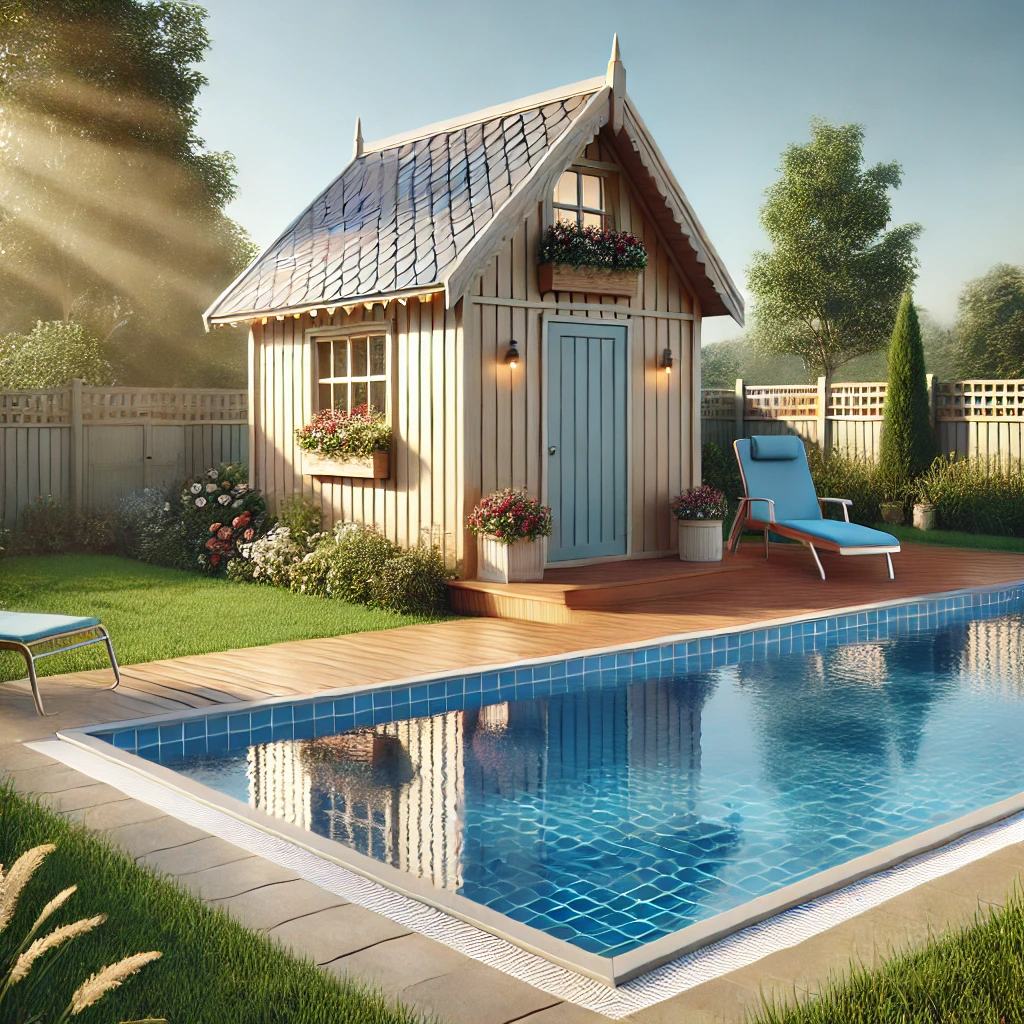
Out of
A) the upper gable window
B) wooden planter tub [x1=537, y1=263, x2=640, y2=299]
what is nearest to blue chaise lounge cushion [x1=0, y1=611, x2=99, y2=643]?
wooden planter tub [x1=537, y1=263, x2=640, y2=299]

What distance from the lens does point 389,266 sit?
10227 mm

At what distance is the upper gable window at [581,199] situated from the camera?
34.6 ft

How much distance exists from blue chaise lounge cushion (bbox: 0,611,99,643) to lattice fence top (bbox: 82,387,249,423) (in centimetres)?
835

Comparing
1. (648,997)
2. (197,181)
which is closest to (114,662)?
(648,997)

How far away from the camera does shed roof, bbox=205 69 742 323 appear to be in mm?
9727

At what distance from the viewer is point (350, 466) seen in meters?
10.8

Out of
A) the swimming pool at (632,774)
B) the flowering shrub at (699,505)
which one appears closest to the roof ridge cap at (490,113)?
the flowering shrub at (699,505)

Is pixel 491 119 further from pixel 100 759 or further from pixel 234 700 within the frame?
pixel 100 759

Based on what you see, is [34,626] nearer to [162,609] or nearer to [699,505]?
[162,609]

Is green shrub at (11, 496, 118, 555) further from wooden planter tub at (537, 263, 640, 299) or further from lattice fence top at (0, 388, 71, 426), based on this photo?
wooden planter tub at (537, 263, 640, 299)

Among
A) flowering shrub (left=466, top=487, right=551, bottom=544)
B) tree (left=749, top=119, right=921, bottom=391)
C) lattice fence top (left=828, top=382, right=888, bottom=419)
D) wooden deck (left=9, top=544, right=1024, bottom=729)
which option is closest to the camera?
wooden deck (left=9, top=544, right=1024, bottom=729)

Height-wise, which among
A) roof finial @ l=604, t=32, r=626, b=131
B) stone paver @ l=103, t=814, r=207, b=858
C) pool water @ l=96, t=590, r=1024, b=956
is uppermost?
roof finial @ l=604, t=32, r=626, b=131

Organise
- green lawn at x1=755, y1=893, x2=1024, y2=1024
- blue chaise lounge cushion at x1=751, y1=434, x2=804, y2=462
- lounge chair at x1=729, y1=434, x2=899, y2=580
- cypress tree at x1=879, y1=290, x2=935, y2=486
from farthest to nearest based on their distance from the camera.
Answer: cypress tree at x1=879, y1=290, x2=935, y2=486 < blue chaise lounge cushion at x1=751, y1=434, x2=804, y2=462 < lounge chair at x1=729, y1=434, x2=899, y2=580 < green lawn at x1=755, y1=893, x2=1024, y2=1024

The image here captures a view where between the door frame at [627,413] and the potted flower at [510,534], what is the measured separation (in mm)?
708
